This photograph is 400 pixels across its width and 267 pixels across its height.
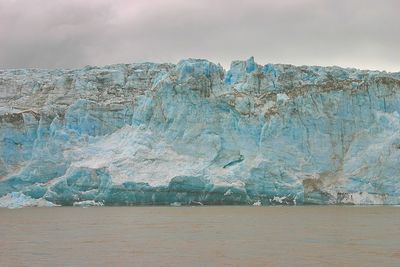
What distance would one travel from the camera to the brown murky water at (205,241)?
1503 cm

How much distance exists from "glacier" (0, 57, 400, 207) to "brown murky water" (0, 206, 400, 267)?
9410mm

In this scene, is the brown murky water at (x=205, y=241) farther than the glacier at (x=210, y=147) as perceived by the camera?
No

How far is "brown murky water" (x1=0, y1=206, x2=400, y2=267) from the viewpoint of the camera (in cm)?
1503

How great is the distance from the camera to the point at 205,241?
19.0 meters

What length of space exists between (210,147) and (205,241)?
2094cm

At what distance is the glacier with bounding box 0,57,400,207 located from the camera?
38406 mm

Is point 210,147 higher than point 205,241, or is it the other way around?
point 210,147

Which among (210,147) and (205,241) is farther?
(210,147)

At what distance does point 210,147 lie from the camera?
39844 millimetres

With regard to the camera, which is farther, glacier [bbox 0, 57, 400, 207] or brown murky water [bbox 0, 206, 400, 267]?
glacier [bbox 0, 57, 400, 207]

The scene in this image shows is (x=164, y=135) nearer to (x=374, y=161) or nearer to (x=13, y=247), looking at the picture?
(x=374, y=161)

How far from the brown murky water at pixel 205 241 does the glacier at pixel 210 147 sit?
9410 millimetres

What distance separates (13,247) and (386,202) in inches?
1019

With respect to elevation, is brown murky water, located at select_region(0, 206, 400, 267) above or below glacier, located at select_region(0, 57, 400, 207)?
below
